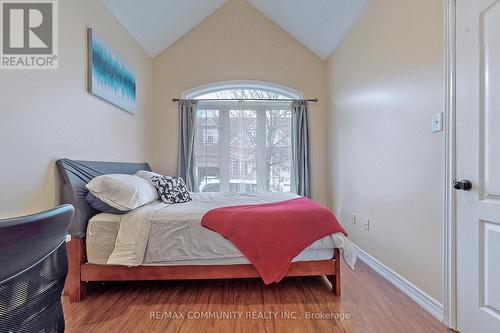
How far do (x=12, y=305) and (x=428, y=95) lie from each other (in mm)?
2297

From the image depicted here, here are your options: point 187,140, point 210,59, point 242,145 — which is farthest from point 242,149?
point 210,59

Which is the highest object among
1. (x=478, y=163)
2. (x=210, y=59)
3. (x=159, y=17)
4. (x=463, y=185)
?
(x=159, y=17)

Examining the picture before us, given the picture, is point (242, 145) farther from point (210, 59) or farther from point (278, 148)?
point (210, 59)

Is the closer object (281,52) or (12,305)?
(12,305)

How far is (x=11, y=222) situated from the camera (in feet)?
1.72

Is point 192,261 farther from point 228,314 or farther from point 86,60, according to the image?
point 86,60

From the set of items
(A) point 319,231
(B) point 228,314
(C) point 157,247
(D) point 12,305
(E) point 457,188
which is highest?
(E) point 457,188

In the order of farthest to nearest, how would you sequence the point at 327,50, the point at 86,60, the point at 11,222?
the point at 327,50 → the point at 86,60 → the point at 11,222

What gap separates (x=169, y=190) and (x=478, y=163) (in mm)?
2348

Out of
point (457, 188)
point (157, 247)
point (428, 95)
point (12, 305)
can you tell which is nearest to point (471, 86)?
point (428, 95)

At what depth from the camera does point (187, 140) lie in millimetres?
3695

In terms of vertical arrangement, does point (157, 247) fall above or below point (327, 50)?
below

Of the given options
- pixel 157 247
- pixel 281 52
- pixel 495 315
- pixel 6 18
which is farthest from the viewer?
pixel 281 52

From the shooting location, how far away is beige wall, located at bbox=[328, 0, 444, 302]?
166 centimetres
